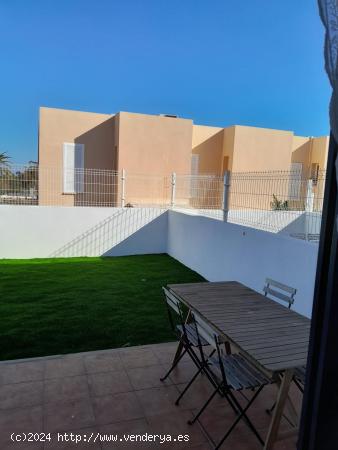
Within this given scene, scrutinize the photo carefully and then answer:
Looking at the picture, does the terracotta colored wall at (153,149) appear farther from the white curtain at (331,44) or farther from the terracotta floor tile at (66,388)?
the white curtain at (331,44)

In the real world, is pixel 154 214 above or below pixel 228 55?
below

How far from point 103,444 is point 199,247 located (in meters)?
5.05

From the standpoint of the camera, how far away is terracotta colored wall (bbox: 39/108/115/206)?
11.6 meters

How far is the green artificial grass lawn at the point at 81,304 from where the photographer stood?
3751mm

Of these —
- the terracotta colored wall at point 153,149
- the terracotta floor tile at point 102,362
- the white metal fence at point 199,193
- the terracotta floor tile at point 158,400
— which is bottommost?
the terracotta floor tile at point 102,362

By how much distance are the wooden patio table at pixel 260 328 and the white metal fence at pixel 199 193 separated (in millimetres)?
2213

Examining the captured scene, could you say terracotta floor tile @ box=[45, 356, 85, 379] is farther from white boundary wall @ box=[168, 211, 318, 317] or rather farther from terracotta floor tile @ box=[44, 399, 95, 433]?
white boundary wall @ box=[168, 211, 318, 317]

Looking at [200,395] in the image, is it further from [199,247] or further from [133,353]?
→ [199,247]

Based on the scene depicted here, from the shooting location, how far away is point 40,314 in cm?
446

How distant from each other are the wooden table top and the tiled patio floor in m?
0.68

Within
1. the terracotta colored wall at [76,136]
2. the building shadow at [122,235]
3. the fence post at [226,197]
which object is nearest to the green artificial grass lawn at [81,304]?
the building shadow at [122,235]

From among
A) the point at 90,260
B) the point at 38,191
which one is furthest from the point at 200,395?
the point at 38,191

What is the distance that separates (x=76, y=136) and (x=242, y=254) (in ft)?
28.4

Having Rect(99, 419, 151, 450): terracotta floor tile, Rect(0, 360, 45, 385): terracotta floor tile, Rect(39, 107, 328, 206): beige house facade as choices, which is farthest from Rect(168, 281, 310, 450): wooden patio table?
Rect(39, 107, 328, 206): beige house facade
